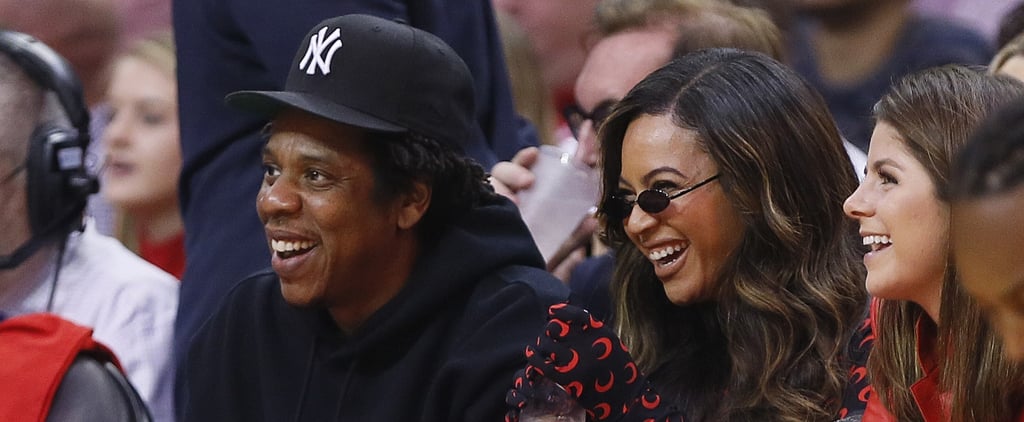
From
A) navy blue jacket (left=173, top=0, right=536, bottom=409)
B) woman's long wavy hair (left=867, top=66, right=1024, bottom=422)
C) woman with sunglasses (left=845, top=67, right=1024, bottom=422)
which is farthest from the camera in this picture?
A: navy blue jacket (left=173, top=0, right=536, bottom=409)

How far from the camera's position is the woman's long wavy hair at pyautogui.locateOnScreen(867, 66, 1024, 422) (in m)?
2.15

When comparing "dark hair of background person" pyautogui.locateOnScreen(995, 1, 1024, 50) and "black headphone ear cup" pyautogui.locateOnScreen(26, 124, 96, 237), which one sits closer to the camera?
"black headphone ear cup" pyautogui.locateOnScreen(26, 124, 96, 237)

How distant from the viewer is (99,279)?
3721 millimetres

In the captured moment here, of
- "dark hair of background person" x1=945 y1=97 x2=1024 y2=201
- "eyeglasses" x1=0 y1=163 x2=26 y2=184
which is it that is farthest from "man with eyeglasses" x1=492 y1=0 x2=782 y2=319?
"dark hair of background person" x1=945 y1=97 x2=1024 y2=201

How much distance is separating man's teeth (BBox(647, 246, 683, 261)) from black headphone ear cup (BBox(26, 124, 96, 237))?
1.17 m

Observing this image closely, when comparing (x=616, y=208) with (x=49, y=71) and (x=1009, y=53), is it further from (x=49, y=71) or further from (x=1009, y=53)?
(x=49, y=71)

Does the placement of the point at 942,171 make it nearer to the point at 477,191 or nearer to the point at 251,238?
the point at 477,191

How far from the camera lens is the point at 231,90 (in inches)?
129

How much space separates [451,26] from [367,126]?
24.8 inches

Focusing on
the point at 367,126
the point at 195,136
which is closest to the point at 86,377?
the point at 367,126

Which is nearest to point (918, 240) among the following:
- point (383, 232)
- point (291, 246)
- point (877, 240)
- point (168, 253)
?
point (877, 240)

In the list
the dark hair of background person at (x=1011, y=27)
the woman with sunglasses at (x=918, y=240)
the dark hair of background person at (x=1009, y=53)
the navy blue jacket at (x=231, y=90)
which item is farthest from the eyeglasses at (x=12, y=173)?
the dark hair of background person at (x=1011, y=27)

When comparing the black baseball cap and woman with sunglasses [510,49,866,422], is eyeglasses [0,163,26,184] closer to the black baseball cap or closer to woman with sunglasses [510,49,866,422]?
the black baseball cap

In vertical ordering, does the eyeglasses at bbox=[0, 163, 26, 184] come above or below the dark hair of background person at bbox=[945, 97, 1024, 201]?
below
